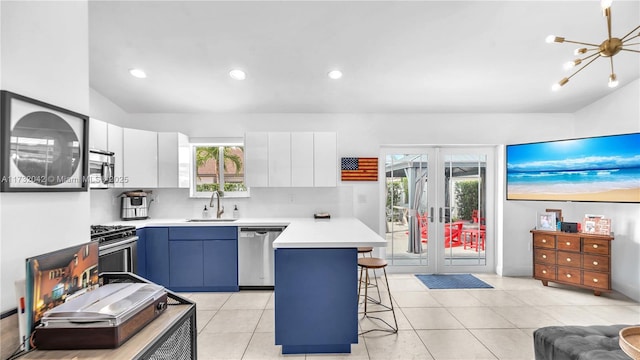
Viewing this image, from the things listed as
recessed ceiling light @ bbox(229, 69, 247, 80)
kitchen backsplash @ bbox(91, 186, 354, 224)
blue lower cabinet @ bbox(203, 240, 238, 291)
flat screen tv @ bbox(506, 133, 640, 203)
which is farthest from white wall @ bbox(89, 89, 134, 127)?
flat screen tv @ bbox(506, 133, 640, 203)

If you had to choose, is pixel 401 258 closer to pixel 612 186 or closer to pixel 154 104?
pixel 612 186

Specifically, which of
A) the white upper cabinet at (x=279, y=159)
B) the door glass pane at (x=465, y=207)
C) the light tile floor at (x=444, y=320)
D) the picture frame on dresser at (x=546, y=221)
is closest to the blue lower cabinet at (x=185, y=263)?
the light tile floor at (x=444, y=320)

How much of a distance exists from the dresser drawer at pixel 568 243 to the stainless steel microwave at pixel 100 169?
5569 mm

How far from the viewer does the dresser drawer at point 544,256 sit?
4.03 m

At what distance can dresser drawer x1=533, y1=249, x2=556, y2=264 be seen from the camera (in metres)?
4.03

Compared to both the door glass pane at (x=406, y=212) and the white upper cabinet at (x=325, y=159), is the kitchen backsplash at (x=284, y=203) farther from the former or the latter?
the door glass pane at (x=406, y=212)

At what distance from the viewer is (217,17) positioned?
2.64 metres

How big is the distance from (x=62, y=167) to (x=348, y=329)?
7.15ft

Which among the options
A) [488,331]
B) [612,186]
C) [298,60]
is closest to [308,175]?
[298,60]

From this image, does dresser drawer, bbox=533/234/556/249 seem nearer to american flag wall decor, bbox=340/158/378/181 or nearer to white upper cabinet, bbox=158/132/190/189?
american flag wall decor, bbox=340/158/378/181

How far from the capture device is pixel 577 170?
3947mm

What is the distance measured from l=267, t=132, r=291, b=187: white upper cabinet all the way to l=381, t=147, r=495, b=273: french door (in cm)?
157

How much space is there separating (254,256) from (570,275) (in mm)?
4075

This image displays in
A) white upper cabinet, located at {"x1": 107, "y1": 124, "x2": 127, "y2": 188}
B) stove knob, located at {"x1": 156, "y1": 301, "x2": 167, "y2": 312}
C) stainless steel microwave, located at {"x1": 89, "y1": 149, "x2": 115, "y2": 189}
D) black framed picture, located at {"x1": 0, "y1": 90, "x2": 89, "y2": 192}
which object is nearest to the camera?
black framed picture, located at {"x1": 0, "y1": 90, "x2": 89, "y2": 192}
